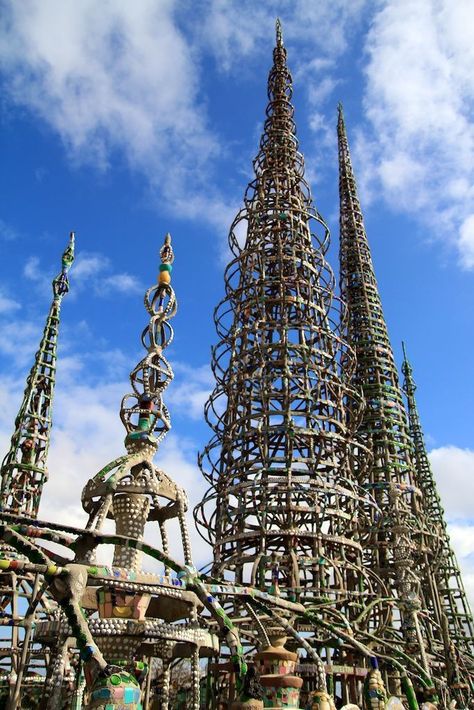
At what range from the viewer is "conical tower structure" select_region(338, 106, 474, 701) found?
117 feet

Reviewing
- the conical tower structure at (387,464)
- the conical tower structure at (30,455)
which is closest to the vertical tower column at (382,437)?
the conical tower structure at (387,464)

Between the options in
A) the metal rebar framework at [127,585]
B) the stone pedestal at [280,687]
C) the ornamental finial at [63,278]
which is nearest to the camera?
the metal rebar framework at [127,585]

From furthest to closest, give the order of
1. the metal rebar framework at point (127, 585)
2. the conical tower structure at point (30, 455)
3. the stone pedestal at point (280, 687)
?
the conical tower structure at point (30, 455) < the stone pedestal at point (280, 687) < the metal rebar framework at point (127, 585)

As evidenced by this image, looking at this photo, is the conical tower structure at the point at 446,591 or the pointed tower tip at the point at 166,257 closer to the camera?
the pointed tower tip at the point at 166,257

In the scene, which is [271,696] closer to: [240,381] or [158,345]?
[158,345]

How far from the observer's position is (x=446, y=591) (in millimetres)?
45156

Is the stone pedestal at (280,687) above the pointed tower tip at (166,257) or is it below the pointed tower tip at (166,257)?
below

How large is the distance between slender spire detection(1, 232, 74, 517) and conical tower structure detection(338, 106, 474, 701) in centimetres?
1674

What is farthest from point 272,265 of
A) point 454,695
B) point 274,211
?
point 454,695

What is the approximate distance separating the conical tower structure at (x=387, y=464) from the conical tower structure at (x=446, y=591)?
0.39 meters

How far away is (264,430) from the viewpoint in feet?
94.9

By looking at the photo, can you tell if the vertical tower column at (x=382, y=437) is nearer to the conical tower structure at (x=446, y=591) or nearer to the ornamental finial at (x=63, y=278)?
the conical tower structure at (x=446, y=591)

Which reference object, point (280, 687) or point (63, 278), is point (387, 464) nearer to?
point (63, 278)

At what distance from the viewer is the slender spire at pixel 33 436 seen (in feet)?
105
